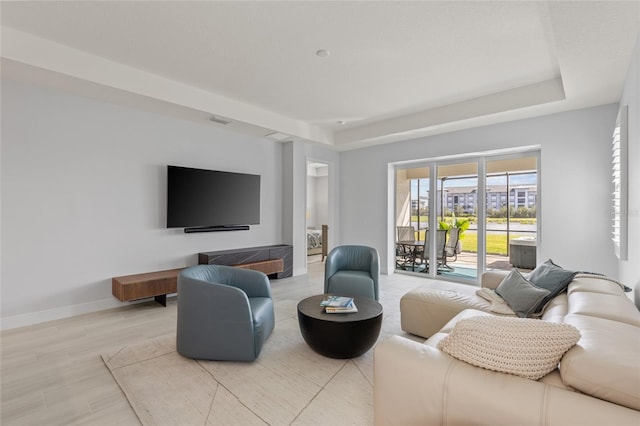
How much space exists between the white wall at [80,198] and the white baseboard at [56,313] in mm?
10

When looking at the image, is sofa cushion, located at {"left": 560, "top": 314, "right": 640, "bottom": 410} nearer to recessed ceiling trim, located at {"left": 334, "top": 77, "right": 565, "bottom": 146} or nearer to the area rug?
the area rug

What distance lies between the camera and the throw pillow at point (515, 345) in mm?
1223

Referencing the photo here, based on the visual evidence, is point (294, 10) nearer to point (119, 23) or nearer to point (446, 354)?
point (119, 23)

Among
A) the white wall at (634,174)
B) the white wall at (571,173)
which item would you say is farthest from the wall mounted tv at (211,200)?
the white wall at (634,174)

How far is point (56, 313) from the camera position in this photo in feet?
11.7

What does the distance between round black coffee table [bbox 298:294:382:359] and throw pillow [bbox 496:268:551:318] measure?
1116 mm

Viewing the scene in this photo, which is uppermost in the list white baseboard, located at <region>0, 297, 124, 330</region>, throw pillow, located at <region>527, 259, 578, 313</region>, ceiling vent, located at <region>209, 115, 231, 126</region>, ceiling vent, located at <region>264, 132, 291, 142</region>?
ceiling vent, located at <region>264, 132, 291, 142</region>

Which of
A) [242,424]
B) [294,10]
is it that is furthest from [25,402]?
[294,10]

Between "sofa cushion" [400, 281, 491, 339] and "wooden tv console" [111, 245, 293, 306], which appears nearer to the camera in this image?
"sofa cushion" [400, 281, 491, 339]

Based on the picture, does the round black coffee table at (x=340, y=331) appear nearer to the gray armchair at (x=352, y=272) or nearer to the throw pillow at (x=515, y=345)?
the gray armchair at (x=352, y=272)

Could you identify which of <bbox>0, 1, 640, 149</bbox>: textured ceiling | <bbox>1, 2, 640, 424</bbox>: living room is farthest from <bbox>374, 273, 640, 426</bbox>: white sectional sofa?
<bbox>0, 1, 640, 149</bbox>: textured ceiling

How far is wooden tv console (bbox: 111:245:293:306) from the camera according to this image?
3.73 m

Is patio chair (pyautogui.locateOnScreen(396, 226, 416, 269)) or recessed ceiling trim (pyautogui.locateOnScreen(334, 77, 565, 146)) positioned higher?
recessed ceiling trim (pyautogui.locateOnScreen(334, 77, 565, 146))

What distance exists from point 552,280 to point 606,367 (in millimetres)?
1775
